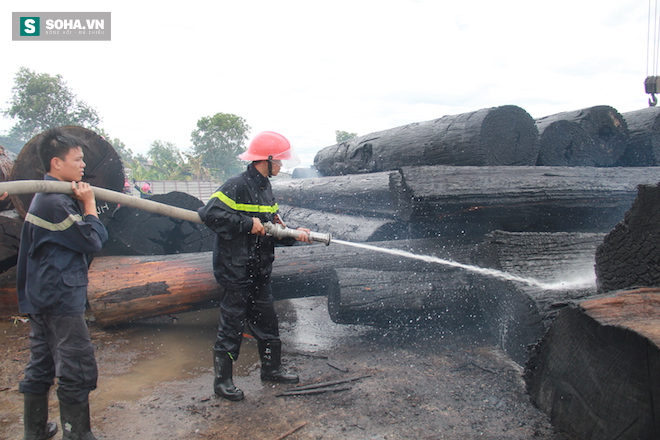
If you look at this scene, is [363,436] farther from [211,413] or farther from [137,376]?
[137,376]

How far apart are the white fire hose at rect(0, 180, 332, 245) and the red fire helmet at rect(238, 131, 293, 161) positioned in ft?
1.89

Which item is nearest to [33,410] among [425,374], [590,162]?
[425,374]

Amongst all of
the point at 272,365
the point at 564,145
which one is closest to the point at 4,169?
the point at 272,365

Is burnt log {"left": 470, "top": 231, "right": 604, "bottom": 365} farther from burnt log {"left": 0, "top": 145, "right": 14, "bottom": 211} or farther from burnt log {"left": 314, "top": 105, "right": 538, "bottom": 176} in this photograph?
burnt log {"left": 0, "top": 145, "right": 14, "bottom": 211}

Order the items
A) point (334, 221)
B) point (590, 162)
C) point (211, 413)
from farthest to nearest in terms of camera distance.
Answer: point (334, 221) < point (590, 162) < point (211, 413)

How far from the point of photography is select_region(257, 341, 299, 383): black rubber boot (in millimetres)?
3453

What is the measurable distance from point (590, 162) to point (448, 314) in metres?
3.27

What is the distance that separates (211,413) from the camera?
2949 mm

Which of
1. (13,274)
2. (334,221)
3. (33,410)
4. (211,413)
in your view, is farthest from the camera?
(334,221)

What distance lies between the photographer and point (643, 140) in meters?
5.86

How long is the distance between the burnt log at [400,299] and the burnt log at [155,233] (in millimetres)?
2373

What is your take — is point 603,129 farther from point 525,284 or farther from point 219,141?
point 219,141

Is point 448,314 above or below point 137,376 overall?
above

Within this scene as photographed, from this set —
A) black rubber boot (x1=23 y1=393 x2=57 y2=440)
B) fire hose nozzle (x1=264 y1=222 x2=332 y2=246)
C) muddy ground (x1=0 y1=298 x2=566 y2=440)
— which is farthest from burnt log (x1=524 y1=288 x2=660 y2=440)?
black rubber boot (x1=23 y1=393 x2=57 y2=440)
